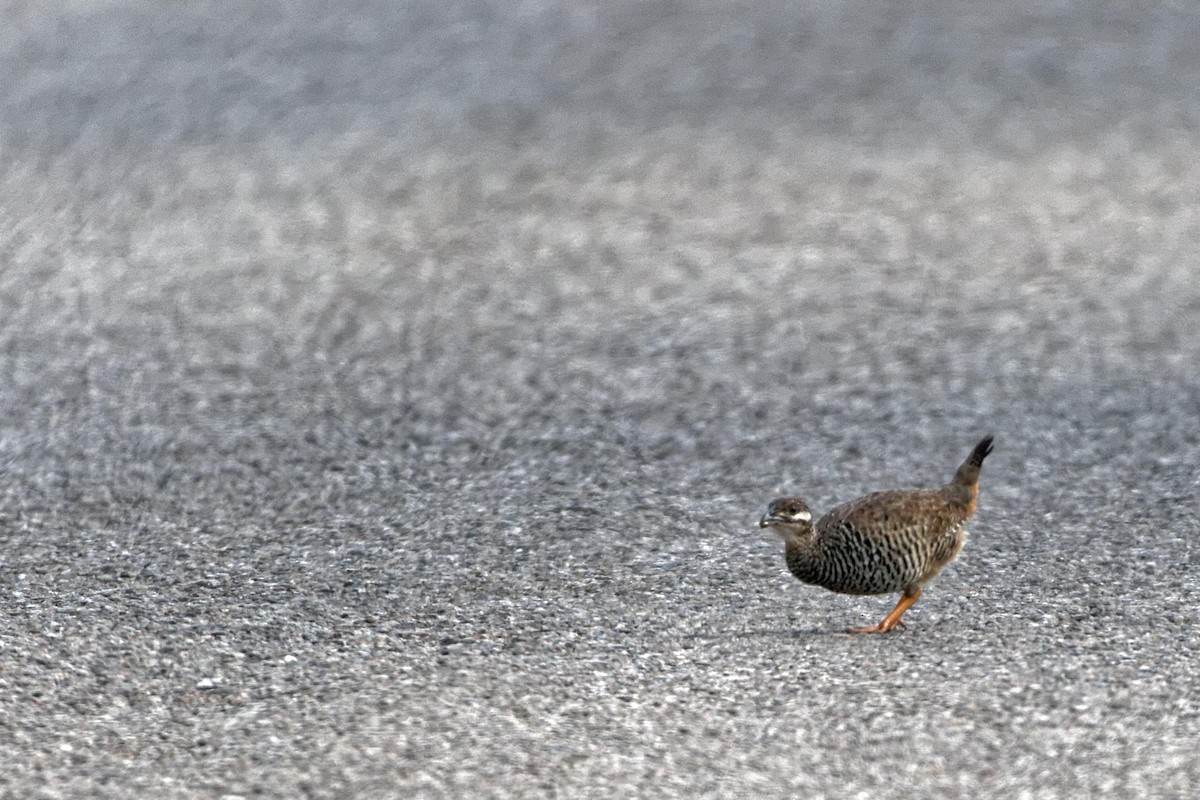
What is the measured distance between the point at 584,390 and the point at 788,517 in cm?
269

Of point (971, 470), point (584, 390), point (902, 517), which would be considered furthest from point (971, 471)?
point (584, 390)

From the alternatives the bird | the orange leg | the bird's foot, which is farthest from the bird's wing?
the bird's foot

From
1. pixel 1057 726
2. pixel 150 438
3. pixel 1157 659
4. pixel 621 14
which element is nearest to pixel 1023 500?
pixel 1157 659

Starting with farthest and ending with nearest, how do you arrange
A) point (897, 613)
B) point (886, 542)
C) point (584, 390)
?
point (584, 390)
point (897, 613)
point (886, 542)

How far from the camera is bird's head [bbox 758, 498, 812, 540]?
188 inches

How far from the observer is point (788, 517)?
4.77m

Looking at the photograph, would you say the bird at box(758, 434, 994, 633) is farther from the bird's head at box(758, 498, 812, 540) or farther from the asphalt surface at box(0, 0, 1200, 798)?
the asphalt surface at box(0, 0, 1200, 798)

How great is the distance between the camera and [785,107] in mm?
11125

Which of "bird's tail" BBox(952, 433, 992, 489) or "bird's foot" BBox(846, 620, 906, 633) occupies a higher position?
"bird's tail" BBox(952, 433, 992, 489)

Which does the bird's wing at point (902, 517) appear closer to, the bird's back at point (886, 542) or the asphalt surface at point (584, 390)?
the bird's back at point (886, 542)

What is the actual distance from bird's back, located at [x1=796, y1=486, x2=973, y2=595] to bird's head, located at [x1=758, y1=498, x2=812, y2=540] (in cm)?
8

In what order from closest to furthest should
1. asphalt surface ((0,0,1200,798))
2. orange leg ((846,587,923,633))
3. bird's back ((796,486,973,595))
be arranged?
1. asphalt surface ((0,0,1200,798))
2. bird's back ((796,486,973,595))
3. orange leg ((846,587,923,633))

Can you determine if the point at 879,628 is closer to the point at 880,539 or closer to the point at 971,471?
the point at 880,539

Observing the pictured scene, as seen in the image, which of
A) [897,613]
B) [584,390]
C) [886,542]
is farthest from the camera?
[584,390]
